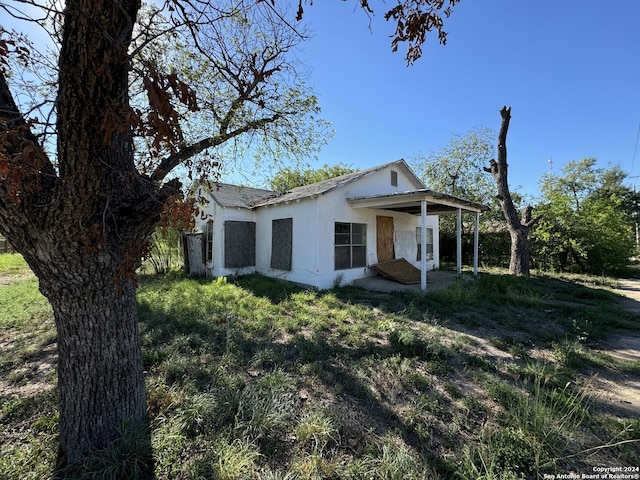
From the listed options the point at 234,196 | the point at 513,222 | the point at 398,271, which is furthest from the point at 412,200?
the point at 234,196

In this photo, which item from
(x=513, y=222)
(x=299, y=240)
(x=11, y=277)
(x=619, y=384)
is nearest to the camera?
(x=619, y=384)

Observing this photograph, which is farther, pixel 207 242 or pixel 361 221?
pixel 207 242

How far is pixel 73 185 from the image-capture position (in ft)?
6.04

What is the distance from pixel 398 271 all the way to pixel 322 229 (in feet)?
11.1

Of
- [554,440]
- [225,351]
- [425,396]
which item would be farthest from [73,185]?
[554,440]

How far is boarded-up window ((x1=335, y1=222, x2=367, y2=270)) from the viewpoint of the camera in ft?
30.1

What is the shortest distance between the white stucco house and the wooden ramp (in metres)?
0.33

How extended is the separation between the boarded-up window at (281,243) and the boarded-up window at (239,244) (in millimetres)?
1160

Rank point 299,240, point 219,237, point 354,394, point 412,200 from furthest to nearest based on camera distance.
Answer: point 219,237
point 299,240
point 412,200
point 354,394

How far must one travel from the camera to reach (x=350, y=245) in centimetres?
947

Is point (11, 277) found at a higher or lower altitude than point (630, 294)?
higher

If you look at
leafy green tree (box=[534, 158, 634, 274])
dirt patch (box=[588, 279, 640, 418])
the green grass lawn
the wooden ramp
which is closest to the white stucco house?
the wooden ramp

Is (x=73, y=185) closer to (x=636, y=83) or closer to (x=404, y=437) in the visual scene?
(x=404, y=437)

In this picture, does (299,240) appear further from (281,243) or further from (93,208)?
(93,208)
